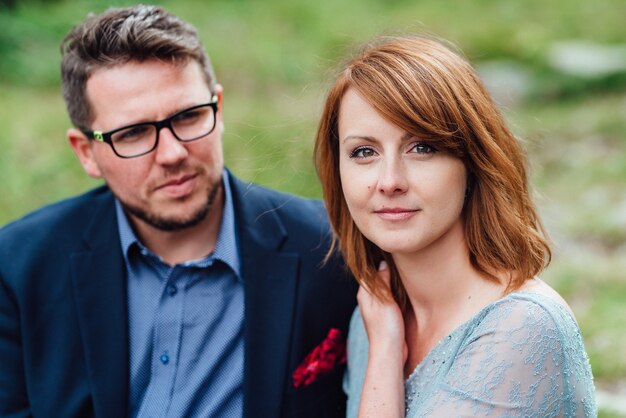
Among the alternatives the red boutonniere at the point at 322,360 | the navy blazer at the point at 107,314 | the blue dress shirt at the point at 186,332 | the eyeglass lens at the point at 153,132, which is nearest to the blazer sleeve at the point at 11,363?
the navy blazer at the point at 107,314

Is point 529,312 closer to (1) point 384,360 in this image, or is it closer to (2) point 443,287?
(2) point 443,287

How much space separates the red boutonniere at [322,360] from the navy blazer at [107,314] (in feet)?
0.07

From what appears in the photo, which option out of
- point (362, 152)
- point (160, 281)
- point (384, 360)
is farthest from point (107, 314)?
point (362, 152)

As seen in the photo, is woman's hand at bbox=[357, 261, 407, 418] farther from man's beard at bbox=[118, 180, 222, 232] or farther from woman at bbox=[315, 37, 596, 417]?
man's beard at bbox=[118, 180, 222, 232]

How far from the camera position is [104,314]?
2.91 metres

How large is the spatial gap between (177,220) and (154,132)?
0.99ft

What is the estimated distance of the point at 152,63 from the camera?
2.96 m

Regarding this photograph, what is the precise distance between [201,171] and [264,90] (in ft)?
16.2

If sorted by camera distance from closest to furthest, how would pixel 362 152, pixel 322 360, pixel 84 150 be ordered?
pixel 362 152
pixel 322 360
pixel 84 150

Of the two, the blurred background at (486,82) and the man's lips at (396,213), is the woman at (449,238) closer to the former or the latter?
the man's lips at (396,213)

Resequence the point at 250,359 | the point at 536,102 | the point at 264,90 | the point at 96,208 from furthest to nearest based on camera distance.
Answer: the point at 536,102 < the point at 264,90 < the point at 96,208 < the point at 250,359

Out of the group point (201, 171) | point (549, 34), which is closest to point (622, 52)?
point (549, 34)

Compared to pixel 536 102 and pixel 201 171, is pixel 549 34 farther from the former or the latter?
pixel 201 171

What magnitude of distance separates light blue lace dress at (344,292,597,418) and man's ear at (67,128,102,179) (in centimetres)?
156
